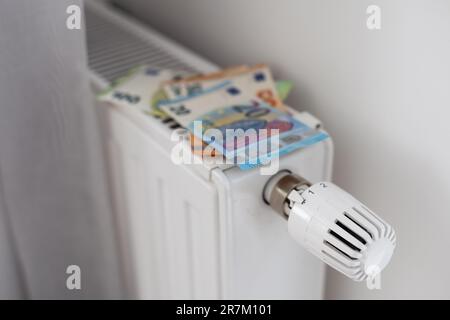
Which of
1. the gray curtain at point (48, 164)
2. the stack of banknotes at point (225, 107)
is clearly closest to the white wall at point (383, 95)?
the stack of banknotes at point (225, 107)

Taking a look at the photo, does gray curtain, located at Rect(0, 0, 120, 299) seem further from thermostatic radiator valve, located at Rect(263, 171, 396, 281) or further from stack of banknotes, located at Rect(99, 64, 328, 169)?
thermostatic radiator valve, located at Rect(263, 171, 396, 281)

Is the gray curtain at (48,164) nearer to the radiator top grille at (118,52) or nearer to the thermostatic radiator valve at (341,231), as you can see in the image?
the radiator top grille at (118,52)

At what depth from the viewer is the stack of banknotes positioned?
51cm

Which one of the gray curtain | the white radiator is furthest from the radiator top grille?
the gray curtain

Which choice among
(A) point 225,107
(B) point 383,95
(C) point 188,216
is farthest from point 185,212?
(B) point 383,95

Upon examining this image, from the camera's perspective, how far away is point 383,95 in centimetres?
52

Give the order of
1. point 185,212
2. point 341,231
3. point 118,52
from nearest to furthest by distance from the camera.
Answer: point 341,231 → point 185,212 → point 118,52

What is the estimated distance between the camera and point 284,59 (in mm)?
607

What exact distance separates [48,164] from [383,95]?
329mm

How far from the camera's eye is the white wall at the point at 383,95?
477 mm

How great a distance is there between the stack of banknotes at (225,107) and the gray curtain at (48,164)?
0.06m

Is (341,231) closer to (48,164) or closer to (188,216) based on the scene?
(188,216)

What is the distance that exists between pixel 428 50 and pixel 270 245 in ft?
0.73
